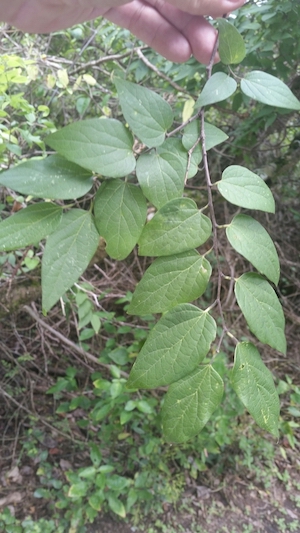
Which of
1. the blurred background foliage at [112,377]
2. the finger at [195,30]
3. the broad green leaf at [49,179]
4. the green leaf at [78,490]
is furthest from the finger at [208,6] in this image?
the green leaf at [78,490]

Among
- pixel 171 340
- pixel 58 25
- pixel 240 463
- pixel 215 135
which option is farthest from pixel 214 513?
pixel 58 25

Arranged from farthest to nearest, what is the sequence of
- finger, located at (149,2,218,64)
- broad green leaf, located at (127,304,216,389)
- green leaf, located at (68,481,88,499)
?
green leaf, located at (68,481,88,499), finger, located at (149,2,218,64), broad green leaf, located at (127,304,216,389)

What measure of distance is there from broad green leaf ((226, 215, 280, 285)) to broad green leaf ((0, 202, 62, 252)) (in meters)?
0.24

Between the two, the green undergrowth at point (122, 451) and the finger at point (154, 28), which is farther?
the green undergrowth at point (122, 451)

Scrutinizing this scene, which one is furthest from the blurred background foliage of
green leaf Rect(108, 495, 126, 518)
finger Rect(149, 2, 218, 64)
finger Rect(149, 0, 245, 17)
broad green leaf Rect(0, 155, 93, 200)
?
broad green leaf Rect(0, 155, 93, 200)

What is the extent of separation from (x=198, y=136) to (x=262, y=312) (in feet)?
0.89

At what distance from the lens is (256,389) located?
0.45 metres

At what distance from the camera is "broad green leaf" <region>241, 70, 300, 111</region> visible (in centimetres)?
56

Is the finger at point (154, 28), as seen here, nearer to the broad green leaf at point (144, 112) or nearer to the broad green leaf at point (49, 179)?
the broad green leaf at point (144, 112)

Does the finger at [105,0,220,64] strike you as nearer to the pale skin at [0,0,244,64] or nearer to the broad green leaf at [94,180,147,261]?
the pale skin at [0,0,244,64]

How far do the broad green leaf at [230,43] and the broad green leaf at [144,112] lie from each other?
0.17m

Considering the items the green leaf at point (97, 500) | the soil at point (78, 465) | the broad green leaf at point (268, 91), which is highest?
the broad green leaf at point (268, 91)

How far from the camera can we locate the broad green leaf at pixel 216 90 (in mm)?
527

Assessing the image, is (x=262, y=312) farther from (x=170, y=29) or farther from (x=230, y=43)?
(x=170, y=29)
